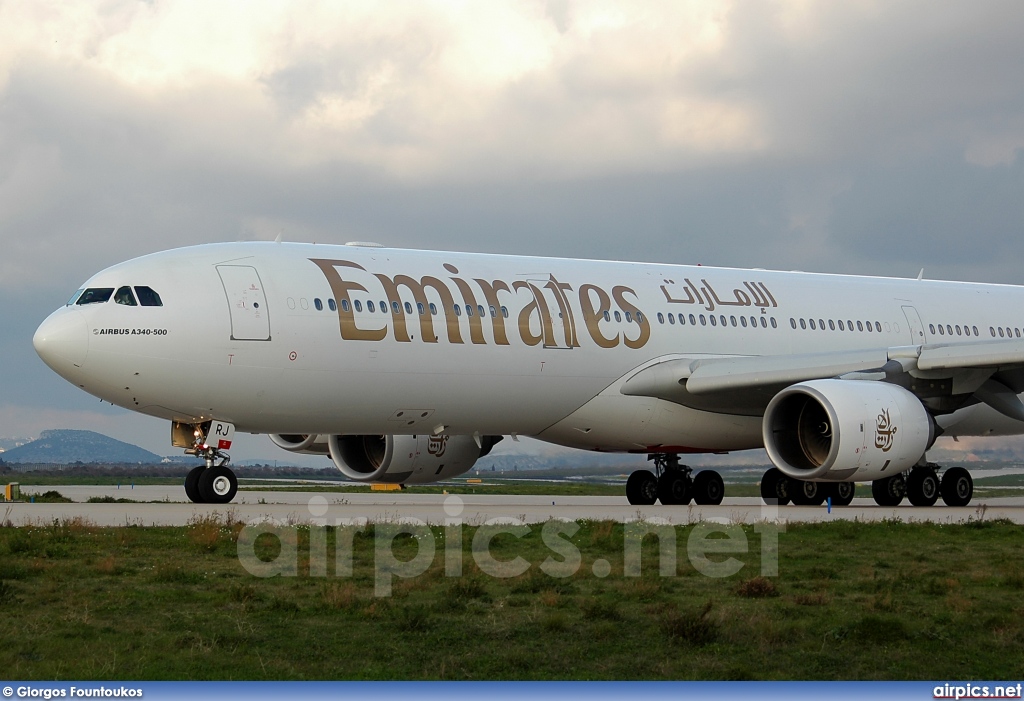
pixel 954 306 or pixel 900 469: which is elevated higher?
pixel 954 306

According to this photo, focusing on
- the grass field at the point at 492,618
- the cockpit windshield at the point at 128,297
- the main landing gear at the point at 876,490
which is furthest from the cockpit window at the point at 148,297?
the main landing gear at the point at 876,490

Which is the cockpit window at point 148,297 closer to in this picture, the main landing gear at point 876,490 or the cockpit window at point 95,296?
the cockpit window at point 95,296

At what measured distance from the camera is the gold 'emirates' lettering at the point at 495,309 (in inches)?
797

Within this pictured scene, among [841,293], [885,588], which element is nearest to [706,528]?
[885,588]

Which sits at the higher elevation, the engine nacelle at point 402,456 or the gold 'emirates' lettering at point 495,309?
the gold 'emirates' lettering at point 495,309

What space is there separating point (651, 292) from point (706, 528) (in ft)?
28.9

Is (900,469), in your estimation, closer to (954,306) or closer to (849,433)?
(849,433)

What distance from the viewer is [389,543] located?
1366cm

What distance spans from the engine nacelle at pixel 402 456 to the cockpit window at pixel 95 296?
631cm

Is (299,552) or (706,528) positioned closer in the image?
(299,552)

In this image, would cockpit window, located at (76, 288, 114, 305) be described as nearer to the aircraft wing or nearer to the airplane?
the airplane

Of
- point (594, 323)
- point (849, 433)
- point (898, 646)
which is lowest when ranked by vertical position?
point (898, 646)

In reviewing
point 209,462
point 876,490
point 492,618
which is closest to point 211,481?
point 209,462

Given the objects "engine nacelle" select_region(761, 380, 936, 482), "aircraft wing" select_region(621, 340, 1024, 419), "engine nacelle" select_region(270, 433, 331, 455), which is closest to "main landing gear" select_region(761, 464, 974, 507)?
"aircraft wing" select_region(621, 340, 1024, 419)
